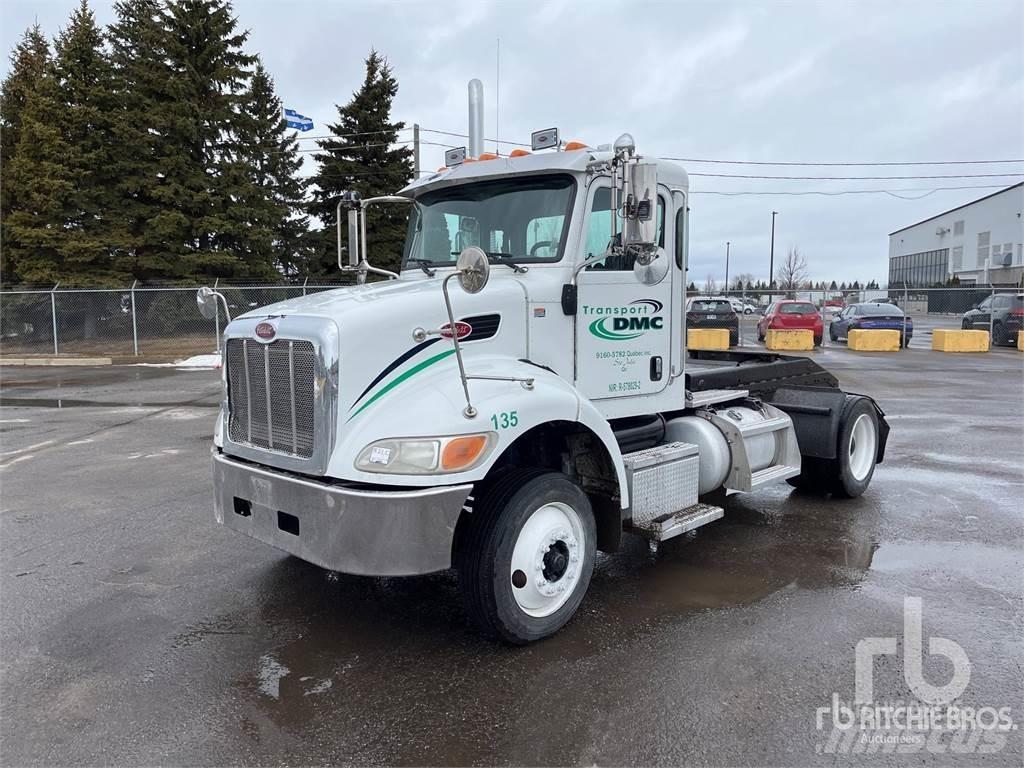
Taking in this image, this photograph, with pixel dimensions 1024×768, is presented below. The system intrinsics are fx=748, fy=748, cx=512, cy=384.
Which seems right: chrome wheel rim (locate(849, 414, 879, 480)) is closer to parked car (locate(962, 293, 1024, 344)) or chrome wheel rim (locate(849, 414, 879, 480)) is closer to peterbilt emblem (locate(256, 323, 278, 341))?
peterbilt emblem (locate(256, 323, 278, 341))

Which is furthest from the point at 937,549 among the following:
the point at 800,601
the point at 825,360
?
the point at 825,360

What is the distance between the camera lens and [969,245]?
Result: 76.2m

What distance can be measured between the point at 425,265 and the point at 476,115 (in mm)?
3903

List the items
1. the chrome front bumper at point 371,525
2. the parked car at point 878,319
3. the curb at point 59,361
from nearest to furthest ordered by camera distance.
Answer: the chrome front bumper at point 371,525, the curb at point 59,361, the parked car at point 878,319

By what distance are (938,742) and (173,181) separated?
2766 cm

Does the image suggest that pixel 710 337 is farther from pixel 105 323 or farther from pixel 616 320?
pixel 105 323

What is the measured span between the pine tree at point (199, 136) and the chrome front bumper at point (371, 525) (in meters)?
24.4

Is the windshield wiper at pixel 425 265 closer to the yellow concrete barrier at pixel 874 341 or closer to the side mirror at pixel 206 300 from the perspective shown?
the side mirror at pixel 206 300

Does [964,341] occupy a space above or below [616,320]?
below

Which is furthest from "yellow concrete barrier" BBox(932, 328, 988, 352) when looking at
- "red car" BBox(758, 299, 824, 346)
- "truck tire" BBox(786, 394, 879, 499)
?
"truck tire" BBox(786, 394, 879, 499)

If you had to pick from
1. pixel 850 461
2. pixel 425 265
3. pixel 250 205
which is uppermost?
pixel 250 205

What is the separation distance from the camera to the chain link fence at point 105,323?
23250 mm

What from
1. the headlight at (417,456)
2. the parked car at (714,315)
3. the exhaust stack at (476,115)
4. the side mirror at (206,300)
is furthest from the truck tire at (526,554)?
the parked car at (714,315)

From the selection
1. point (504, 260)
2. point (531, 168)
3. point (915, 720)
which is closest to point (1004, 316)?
point (531, 168)
